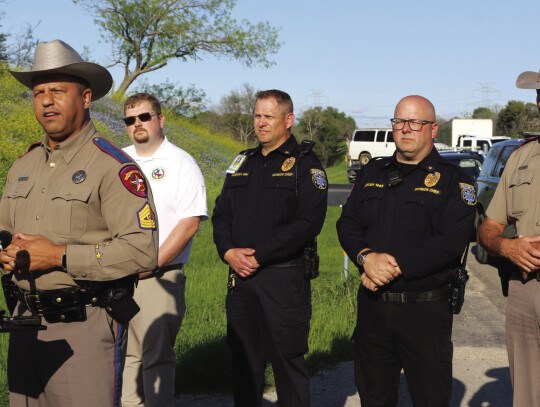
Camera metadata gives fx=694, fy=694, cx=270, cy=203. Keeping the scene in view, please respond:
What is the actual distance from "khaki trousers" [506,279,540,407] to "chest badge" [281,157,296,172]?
1.56 meters

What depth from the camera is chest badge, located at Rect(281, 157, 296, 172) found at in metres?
4.50

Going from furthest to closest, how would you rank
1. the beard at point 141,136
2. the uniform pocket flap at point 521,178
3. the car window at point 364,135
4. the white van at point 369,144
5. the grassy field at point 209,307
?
the car window at point 364,135
the white van at point 369,144
the grassy field at point 209,307
the beard at point 141,136
the uniform pocket flap at point 521,178

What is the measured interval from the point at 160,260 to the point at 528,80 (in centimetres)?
250

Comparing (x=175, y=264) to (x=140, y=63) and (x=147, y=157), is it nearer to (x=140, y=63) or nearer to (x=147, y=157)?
(x=147, y=157)

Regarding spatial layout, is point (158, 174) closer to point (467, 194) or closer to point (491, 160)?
point (467, 194)

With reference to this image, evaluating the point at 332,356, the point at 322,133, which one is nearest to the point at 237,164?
the point at 332,356

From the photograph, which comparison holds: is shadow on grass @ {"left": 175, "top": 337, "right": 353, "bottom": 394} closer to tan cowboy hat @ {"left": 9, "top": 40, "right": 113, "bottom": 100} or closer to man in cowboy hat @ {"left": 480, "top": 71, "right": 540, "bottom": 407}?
man in cowboy hat @ {"left": 480, "top": 71, "right": 540, "bottom": 407}

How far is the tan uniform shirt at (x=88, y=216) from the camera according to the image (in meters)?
2.86

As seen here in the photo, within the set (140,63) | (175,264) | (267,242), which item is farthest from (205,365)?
(140,63)

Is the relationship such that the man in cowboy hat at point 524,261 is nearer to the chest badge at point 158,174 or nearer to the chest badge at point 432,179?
the chest badge at point 432,179

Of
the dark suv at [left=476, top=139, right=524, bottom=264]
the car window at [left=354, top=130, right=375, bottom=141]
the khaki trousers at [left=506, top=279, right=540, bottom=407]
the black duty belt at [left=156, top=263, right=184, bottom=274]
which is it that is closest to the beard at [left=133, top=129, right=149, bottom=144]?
the black duty belt at [left=156, top=263, right=184, bottom=274]

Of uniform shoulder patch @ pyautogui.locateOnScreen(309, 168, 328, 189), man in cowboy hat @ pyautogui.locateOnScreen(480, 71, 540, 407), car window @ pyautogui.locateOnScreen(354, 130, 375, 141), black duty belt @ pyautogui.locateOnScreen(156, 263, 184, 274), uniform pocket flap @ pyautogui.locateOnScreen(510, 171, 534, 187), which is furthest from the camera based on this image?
car window @ pyautogui.locateOnScreen(354, 130, 375, 141)

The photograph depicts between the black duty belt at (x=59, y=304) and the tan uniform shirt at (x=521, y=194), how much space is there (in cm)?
225

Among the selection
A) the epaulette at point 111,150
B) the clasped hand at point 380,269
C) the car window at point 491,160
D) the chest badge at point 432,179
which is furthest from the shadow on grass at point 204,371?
the car window at point 491,160
